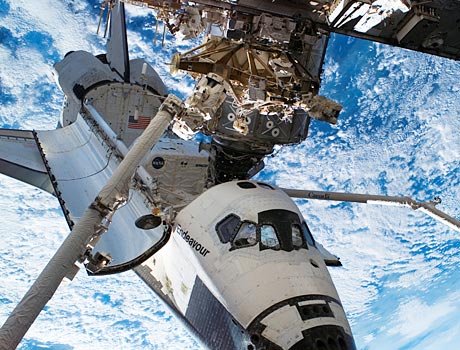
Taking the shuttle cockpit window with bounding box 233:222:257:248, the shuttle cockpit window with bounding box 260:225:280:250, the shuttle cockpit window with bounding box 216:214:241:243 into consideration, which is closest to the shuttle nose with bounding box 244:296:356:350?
the shuttle cockpit window with bounding box 260:225:280:250

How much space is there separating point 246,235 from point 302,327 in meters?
1.22

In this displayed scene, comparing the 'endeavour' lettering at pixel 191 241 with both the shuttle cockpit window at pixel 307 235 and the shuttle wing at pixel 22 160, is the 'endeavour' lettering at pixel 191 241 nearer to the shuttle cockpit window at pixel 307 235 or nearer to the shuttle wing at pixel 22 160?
the shuttle cockpit window at pixel 307 235

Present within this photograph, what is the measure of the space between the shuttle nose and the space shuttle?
0.01 meters

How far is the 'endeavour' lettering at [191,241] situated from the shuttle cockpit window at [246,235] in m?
0.39

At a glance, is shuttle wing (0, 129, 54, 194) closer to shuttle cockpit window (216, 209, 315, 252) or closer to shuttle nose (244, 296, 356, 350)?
shuttle cockpit window (216, 209, 315, 252)

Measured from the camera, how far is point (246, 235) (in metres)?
5.14

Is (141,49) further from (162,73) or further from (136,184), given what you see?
(136,184)

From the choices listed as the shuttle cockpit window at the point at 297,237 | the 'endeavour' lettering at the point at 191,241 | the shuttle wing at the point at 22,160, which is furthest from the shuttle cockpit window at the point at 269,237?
the shuttle wing at the point at 22,160

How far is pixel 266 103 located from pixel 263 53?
1.00 meters

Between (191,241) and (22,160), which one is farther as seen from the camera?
(22,160)

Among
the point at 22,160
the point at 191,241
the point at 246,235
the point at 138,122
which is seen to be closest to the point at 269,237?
the point at 246,235

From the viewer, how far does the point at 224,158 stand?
868cm

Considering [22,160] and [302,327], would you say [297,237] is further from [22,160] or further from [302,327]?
[22,160]

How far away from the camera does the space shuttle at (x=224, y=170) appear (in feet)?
15.3
